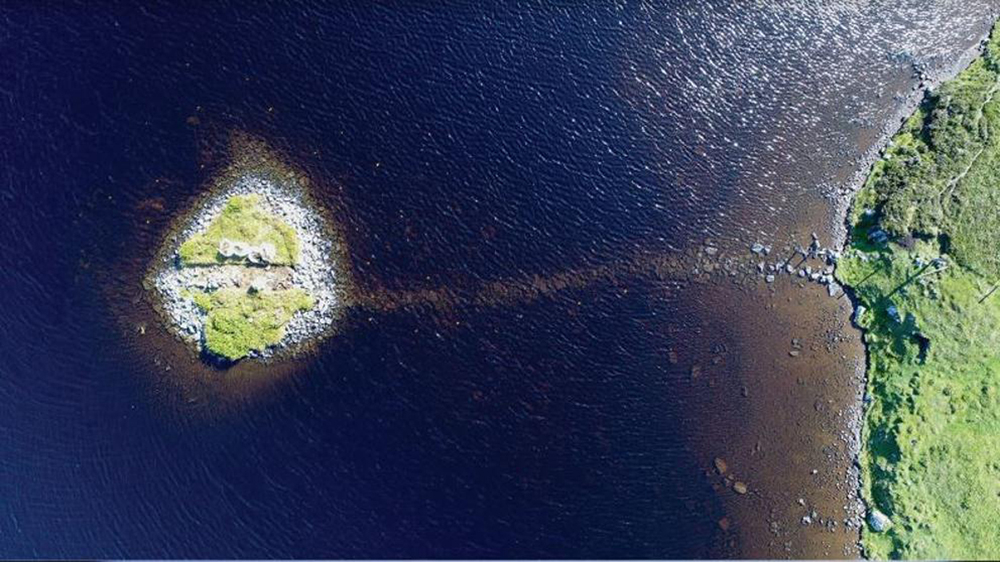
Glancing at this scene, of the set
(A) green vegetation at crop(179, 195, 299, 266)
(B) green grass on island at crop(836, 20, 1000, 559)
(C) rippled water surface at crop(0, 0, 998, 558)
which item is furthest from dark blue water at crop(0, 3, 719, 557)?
(B) green grass on island at crop(836, 20, 1000, 559)

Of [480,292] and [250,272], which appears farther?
[250,272]

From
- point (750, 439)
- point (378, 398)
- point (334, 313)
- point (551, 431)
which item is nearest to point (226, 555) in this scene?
point (378, 398)

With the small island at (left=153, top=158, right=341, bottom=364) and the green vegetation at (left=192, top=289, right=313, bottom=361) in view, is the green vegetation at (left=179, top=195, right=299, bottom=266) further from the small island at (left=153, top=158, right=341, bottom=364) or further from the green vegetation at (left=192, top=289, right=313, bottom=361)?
the green vegetation at (left=192, top=289, right=313, bottom=361)

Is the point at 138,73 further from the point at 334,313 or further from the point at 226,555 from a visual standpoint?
the point at 226,555

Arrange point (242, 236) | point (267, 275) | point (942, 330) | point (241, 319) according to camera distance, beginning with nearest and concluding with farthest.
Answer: point (942, 330) < point (241, 319) < point (242, 236) < point (267, 275)

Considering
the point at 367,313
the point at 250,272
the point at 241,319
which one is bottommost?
the point at 241,319

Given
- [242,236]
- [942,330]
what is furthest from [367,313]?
[942,330]

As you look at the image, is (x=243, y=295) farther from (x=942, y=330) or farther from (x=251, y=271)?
(x=942, y=330)
